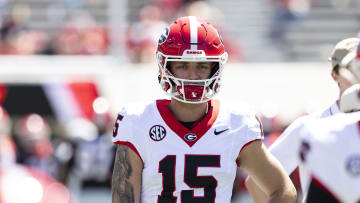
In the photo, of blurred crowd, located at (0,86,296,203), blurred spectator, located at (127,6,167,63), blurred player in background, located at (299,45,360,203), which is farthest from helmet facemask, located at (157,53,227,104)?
blurred spectator, located at (127,6,167,63)

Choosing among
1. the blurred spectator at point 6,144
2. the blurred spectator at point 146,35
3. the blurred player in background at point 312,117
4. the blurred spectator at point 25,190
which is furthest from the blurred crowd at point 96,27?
the blurred player in background at point 312,117

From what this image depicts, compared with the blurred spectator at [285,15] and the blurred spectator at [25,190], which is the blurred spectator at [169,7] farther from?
the blurred spectator at [25,190]

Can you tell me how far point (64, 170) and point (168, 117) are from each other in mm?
6838

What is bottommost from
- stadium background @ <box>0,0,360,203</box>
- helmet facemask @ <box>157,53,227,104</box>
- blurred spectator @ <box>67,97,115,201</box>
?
blurred spectator @ <box>67,97,115,201</box>

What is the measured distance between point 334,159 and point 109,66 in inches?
317

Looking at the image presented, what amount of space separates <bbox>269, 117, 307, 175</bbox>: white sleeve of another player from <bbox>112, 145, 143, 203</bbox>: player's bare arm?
92cm

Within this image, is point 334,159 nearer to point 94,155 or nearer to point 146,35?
point 94,155

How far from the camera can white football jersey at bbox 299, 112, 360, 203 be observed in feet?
11.2

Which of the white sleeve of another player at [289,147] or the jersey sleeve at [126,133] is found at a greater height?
the jersey sleeve at [126,133]

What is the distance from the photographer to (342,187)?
3.42 m

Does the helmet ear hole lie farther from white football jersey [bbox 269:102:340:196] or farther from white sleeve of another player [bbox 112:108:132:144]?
white football jersey [bbox 269:102:340:196]

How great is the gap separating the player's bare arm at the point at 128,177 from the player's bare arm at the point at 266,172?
0.43m

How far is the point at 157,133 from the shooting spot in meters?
3.58

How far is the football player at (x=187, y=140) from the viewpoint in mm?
3576
